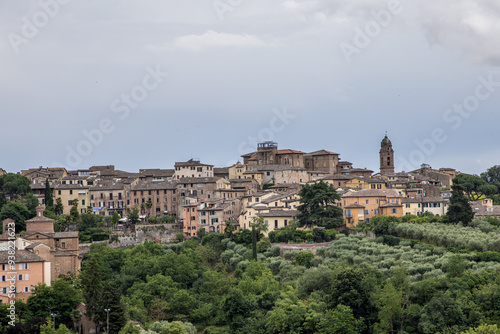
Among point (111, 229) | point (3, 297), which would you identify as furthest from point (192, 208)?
point (3, 297)

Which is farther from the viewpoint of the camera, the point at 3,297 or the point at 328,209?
the point at 328,209

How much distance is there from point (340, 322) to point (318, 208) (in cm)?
2460

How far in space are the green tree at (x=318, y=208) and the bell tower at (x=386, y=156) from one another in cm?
3390

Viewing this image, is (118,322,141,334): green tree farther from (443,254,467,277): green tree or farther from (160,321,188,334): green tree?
(443,254,467,277): green tree

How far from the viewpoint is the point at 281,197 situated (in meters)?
86.3

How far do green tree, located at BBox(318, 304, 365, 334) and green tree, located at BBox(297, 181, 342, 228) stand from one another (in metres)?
21.8

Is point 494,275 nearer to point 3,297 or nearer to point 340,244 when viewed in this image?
point 340,244

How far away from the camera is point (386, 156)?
113000 millimetres

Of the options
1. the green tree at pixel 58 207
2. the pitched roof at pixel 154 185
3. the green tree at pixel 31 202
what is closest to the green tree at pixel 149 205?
the pitched roof at pixel 154 185

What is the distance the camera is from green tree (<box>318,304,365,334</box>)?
55656 mm

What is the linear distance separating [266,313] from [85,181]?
4248 cm

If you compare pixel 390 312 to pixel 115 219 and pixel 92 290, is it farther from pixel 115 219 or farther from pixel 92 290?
pixel 115 219

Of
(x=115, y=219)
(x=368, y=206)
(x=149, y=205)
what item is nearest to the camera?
(x=368, y=206)

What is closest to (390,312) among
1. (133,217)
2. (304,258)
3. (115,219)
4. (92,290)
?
(304,258)
